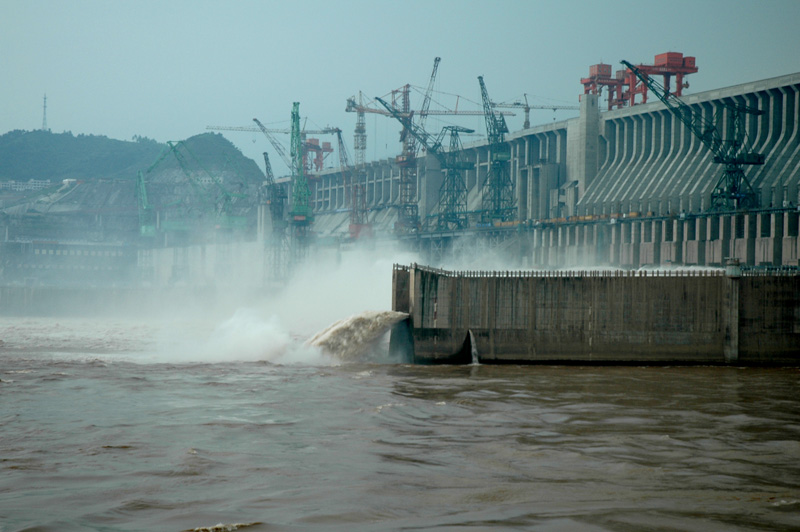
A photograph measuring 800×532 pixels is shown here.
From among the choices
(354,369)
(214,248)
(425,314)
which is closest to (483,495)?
(354,369)

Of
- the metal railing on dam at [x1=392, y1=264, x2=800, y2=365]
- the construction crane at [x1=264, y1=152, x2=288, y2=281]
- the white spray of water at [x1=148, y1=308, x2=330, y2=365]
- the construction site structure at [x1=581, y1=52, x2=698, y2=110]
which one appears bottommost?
the white spray of water at [x1=148, y1=308, x2=330, y2=365]

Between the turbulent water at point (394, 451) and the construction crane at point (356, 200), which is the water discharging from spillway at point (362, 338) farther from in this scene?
the construction crane at point (356, 200)

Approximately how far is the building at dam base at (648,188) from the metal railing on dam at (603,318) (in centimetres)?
3234

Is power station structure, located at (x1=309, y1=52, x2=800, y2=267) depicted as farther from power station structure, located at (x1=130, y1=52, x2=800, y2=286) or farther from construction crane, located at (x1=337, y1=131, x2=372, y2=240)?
construction crane, located at (x1=337, y1=131, x2=372, y2=240)

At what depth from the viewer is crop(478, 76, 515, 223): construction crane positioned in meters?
125

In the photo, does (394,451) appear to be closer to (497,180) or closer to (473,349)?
(473,349)

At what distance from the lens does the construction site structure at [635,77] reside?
416 ft

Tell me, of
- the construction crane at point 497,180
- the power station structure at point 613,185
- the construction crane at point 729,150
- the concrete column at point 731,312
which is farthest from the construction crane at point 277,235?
the concrete column at point 731,312

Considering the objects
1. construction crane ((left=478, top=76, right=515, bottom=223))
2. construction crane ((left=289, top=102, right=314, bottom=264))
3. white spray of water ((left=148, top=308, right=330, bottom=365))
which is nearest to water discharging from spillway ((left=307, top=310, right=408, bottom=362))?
white spray of water ((left=148, top=308, right=330, bottom=365))

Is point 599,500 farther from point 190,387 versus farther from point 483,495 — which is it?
point 190,387

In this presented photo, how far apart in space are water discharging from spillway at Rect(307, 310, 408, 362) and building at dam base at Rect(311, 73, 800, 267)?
45.4m

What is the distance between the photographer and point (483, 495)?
16062 mm

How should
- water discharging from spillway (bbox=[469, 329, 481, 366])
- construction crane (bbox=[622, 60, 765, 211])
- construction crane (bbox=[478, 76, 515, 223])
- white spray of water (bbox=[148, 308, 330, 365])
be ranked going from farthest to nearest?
construction crane (bbox=[478, 76, 515, 223]), construction crane (bbox=[622, 60, 765, 211]), white spray of water (bbox=[148, 308, 330, 365]), water discharging from spillway (bbox=[469, 329, 481, 366])

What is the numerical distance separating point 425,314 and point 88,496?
29.0m
